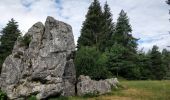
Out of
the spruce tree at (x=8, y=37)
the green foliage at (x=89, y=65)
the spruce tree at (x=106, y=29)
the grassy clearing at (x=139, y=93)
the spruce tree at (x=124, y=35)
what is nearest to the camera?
the grassy clearing at (x=139, y=93)

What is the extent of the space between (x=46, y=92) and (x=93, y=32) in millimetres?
38753

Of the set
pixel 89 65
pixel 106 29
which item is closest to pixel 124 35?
pixel 106 29

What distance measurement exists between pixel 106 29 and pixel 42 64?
134ft

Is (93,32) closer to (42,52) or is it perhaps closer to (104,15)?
(104,15)

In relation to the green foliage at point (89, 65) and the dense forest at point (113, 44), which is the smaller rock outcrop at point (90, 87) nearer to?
the green foliage at point (89, 65)

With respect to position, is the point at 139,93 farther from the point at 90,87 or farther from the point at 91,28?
the point at 91,28

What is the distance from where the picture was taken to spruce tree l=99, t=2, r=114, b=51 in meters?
64.5

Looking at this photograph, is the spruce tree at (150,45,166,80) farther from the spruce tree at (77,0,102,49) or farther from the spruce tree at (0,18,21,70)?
the spruce tree at (0,18,21,70)

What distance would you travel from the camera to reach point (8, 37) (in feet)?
160

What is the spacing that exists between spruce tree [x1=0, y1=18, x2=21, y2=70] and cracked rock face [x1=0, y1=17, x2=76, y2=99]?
1801 centimetres

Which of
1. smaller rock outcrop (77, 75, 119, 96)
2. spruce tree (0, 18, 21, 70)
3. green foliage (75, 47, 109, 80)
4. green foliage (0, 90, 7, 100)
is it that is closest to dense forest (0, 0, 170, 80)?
spruce tree (0, 18, 21, 70)

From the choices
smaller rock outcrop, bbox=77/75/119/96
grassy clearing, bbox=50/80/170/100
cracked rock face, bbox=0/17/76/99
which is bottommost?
grassy clearing, bbox=50/80/170/100

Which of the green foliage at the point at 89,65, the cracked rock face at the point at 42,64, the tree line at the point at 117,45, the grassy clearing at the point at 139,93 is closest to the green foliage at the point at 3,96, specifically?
the cracked rock face at the point at 42,64

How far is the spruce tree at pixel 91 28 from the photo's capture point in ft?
206
